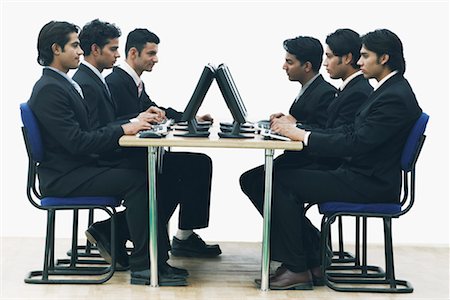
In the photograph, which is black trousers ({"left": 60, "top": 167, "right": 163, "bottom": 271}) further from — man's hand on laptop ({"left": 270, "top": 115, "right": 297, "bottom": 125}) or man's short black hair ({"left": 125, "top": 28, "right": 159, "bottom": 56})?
man's short black hair ({"left": 125, "top": 28, "right": 159, "bottom": 56})

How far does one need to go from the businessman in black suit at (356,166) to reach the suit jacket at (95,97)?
962 millimetres

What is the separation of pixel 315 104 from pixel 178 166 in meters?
0.80

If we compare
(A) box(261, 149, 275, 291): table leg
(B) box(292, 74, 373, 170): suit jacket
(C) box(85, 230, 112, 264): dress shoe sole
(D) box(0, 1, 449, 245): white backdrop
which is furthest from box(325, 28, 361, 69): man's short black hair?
(D) box(0, 1, 449, 245): white backdrop

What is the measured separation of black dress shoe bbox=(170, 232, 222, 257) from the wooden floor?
0.22 feet

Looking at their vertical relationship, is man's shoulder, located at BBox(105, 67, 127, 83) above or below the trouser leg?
above

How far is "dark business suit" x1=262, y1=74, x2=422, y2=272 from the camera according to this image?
595cm

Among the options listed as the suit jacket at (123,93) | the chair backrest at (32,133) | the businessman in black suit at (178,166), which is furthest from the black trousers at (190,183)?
the chair backrest at (32,133)

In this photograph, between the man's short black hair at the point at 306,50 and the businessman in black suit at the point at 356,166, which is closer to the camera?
the businessman in black suit at the point at 356,166

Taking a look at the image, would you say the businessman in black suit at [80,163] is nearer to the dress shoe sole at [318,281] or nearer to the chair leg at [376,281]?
the dress shoe sole at [318,281]

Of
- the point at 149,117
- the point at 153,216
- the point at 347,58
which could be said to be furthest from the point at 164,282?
the point at 347,58

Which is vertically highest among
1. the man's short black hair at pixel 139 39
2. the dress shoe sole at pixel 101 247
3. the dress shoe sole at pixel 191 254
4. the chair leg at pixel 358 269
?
the man's short black hair at pixel 139 39

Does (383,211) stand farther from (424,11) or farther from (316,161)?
(424,11)

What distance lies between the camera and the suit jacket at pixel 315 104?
6.72m
